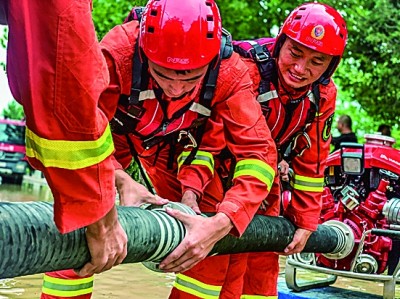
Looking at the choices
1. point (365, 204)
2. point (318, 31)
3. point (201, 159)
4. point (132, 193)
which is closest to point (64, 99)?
point (132, 193)

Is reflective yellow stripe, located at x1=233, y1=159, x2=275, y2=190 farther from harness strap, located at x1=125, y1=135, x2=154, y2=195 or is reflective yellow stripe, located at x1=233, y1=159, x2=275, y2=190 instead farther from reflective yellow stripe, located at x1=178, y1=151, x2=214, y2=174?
harness strap, located at x1=125, y1=135, x2=154, y2=195

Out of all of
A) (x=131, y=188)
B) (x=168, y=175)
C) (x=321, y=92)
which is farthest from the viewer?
(x=321, y=92)

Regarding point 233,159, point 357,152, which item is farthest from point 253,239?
point 357,152

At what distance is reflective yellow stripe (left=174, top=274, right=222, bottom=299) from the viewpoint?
3.59m

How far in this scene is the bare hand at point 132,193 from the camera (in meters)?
3.15

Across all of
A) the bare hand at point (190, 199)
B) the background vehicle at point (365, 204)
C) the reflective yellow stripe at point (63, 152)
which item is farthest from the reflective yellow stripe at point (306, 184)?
the reflective yellow stripe at point (63, 152)

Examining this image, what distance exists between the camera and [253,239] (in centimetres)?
349

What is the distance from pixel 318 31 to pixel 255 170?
3.49 ft

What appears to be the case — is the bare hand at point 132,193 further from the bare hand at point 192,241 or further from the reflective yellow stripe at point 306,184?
the reflective yellow stripe at point 306,184

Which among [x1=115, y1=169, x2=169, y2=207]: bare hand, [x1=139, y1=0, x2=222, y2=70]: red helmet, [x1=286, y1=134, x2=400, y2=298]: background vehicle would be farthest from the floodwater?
[x1=139, y1=0, x2=222, y2=70]: red helmet

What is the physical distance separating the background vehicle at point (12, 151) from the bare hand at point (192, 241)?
68.2ft

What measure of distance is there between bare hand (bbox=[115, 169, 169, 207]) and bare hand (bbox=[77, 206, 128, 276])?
2.74 ft

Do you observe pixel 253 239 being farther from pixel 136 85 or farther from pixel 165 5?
pixel 165 5

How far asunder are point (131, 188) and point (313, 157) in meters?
1.29
